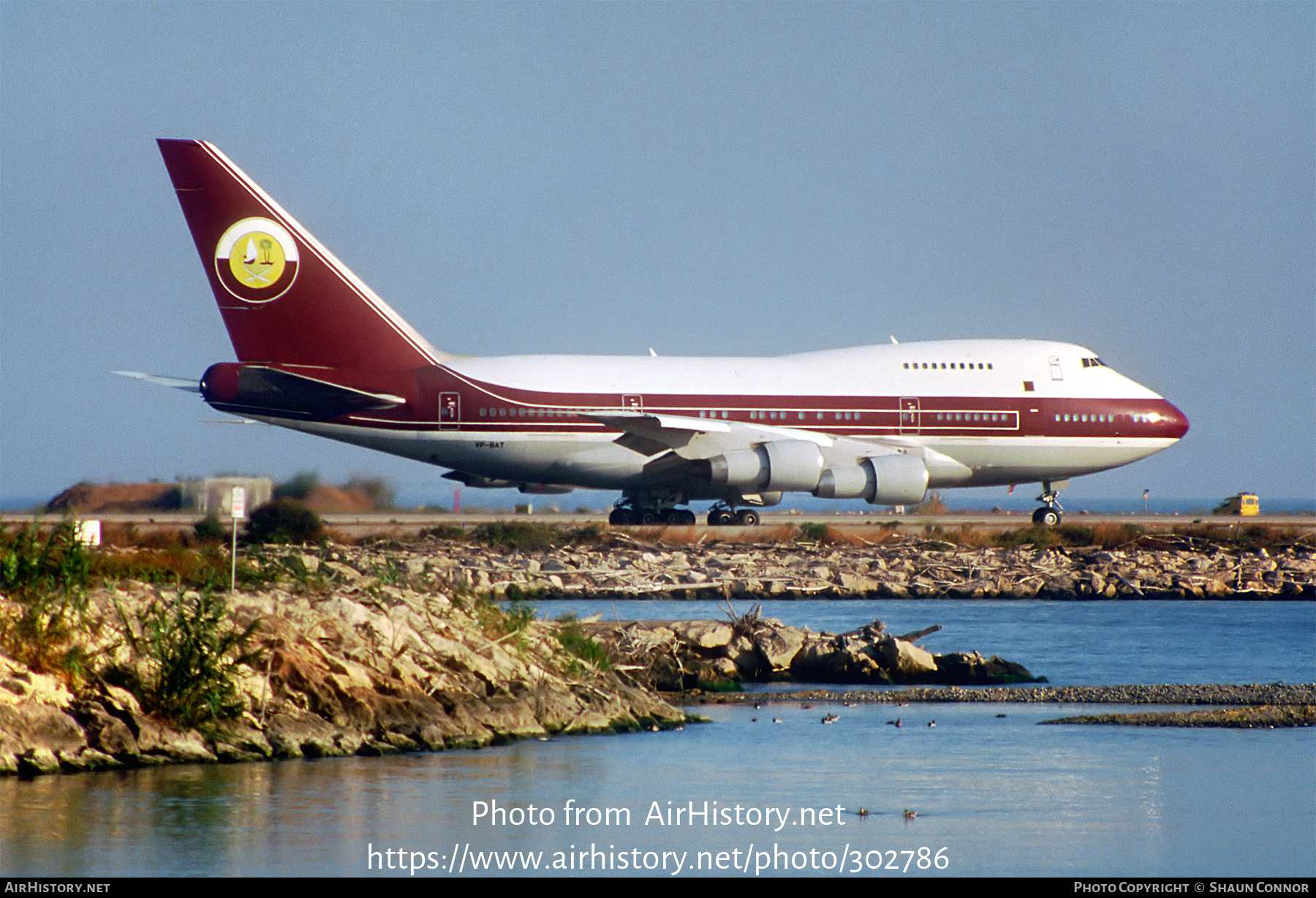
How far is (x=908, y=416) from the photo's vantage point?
37.2 metres

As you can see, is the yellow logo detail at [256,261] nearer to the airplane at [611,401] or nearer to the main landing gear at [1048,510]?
the airplane at [611,401]

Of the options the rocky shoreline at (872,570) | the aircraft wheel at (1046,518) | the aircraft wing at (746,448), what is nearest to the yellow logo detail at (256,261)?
the rocky shoreline at (872,570)

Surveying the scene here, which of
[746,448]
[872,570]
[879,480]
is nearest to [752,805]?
[872,570]

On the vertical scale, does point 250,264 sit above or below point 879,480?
above

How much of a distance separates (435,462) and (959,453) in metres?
12.4

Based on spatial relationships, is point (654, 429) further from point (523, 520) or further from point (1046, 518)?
point (1046, 518)

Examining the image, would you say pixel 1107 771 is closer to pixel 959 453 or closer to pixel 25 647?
pixel 25 647

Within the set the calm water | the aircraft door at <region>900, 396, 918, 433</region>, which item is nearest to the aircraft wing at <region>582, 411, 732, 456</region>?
the aircraft door at <region>900, 396, 918, 433</region>

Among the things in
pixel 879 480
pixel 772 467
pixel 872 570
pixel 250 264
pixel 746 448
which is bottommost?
pixel 872 570

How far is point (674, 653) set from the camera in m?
17.5

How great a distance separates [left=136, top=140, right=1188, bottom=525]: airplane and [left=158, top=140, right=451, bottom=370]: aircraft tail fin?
0.04 m

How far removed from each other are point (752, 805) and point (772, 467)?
79.6 feet

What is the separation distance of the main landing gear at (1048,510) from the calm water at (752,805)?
26.0 m

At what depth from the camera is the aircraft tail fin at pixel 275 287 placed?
112ft
